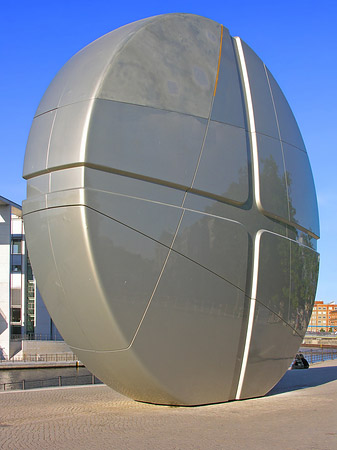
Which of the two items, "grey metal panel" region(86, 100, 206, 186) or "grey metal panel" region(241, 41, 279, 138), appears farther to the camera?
"grey metal panel" region(241, 41, 279, 138)

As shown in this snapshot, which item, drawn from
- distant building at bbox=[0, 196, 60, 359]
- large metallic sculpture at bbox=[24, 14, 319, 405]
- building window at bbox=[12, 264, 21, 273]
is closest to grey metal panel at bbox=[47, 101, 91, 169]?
large metallic sculpture at bbox=[24, 14, 319, 405]

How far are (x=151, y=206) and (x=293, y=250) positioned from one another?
4.94m

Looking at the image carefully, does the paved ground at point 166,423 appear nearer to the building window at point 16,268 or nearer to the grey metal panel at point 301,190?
the grey metal panel at point 301,190

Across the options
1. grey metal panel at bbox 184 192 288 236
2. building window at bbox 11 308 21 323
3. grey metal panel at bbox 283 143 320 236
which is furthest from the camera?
building window at bbox 11 308 21 323

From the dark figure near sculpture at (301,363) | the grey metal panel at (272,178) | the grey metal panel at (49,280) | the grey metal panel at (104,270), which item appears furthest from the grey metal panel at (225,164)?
the dark figure near sculpture at (301,363)

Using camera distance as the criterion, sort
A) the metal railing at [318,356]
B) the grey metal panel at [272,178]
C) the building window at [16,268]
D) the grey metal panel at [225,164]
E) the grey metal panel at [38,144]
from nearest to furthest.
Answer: the grey metal panel at [38,144] → the grey metal panel at [225,164] → the grey metal panel at [272,178] → the metal railing at [318,356] → the building window at [16,268]

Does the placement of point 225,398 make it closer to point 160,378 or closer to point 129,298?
point 160,378

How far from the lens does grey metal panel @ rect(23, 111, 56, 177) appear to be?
472 inches

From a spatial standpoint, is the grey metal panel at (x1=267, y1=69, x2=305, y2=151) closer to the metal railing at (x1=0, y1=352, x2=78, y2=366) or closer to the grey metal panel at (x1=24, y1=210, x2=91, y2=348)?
the grey metal panel at (x1=24, y1=210, x2=91, y2=348)

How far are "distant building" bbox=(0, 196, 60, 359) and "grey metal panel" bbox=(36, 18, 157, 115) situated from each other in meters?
46.5

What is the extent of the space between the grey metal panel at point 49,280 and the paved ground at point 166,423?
1.77 m

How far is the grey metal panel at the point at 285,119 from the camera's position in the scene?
15391mm

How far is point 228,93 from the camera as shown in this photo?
539 inches

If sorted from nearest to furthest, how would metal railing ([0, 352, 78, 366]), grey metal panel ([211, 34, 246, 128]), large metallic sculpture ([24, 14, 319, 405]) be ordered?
1. large metallic sculpture ([24, 14, 319, 405])
2. grey metal panel ([211, 34, 246, 128])
3. metal railing ([0, 352, 78, 366])
